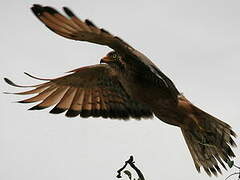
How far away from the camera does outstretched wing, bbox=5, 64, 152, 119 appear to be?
6.60 m

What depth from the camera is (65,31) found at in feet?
15.0

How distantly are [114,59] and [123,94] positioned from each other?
1.55m

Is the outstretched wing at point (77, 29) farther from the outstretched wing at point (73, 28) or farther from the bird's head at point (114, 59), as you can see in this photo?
the bird's head at point (114, 59)

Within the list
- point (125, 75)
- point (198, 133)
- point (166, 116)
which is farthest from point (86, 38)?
point (198, 133)

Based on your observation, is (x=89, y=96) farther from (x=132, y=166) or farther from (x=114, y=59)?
(x=132, y=166)

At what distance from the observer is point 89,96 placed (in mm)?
7055

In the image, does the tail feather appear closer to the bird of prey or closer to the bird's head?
the bird of prey

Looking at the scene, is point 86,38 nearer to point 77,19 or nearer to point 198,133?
point 77,19

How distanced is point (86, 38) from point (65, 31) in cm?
19

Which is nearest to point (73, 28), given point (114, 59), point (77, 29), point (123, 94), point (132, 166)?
point (77, 29)

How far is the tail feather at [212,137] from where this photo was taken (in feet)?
18.0

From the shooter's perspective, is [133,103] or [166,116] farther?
[133,103]

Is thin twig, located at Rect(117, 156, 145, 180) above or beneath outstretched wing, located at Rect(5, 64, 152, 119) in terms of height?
beneath

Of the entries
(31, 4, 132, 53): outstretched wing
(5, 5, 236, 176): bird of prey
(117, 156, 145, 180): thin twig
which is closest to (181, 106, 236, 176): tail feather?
(5, 5, 236, 176): bird of prey
